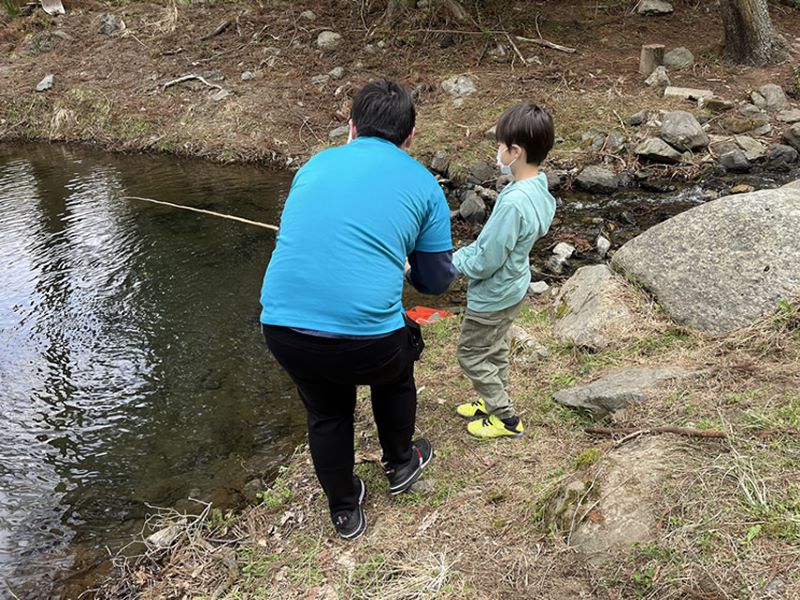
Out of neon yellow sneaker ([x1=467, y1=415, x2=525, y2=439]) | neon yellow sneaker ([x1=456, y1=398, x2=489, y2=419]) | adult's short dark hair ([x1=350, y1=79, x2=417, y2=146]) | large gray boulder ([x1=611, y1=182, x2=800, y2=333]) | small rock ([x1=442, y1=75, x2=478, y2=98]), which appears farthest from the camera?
small rock ([x1=442, y1=75, x2=478, y2=98])

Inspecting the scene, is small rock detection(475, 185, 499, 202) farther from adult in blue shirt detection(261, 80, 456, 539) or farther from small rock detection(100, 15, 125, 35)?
small rock detection(100, 15, 125, 35)

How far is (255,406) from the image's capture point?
4.30 meters

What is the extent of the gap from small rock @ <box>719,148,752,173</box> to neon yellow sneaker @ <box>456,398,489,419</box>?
6490 millimetres

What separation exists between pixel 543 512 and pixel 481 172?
665cm

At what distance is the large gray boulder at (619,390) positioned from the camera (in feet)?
9.87

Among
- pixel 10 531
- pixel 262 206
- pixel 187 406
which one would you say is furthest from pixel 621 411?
pixel 262 206

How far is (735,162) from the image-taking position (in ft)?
26.3

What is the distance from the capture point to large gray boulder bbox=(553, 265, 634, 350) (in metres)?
3.91

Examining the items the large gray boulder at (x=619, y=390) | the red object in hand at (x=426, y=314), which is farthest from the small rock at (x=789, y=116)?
the large gray boulder at (x=619, y=390)

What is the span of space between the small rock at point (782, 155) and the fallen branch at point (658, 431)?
697 centimetres

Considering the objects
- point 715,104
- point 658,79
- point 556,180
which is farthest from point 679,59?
point 556,180

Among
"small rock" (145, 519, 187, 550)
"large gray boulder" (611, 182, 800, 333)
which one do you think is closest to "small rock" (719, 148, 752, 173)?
"large gray boulder" (611, 182, 800, 333)

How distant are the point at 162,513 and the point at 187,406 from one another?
1.07 meters

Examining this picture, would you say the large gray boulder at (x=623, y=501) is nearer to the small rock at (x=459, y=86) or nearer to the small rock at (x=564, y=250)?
the small rock at (x=564, y=250)
